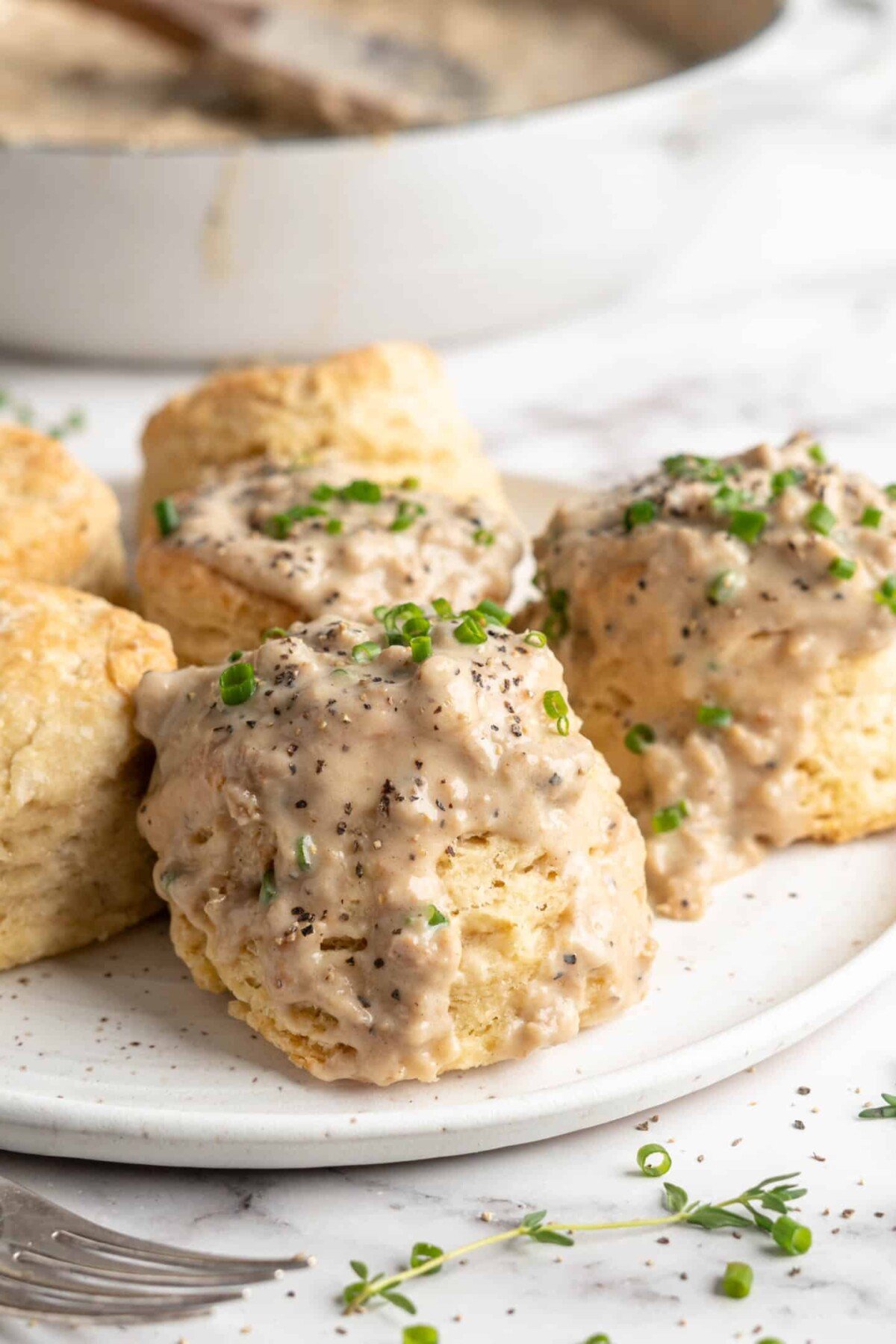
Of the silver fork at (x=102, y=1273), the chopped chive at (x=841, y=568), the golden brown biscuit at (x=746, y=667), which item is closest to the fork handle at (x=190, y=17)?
the golden brown biscuit at (x=746, y=667)

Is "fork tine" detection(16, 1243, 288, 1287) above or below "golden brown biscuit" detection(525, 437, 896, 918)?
below

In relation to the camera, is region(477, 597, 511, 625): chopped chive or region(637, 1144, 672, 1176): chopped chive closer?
region(637, 1144, 672, 1176): chopped chive

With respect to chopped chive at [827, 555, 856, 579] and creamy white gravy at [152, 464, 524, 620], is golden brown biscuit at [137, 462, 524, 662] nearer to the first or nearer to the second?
creamy white gravy at [152, 464, 524, 620]

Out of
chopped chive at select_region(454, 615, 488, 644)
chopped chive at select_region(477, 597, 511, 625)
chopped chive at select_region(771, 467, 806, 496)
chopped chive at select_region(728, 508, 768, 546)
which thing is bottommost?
chopped chive at select_region(477, 597, 511, 625)

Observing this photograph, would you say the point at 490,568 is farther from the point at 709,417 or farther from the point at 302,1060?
the point at 709,417

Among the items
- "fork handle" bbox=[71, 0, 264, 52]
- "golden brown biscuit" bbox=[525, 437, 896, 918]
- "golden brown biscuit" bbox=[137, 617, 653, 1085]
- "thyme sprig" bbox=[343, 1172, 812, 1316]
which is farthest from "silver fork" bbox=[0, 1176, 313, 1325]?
"fork handle" bbox=[71, 0, 264, 52]

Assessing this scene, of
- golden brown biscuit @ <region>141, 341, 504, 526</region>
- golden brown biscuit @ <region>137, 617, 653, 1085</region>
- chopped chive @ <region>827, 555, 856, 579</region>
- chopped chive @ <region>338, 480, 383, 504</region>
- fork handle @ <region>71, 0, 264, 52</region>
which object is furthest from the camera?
fork handle @ <region>71, 0, 264, 52</region>

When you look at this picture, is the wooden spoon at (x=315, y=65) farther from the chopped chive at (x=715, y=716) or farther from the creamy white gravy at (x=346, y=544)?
the chopped chive at (x=715, y=716)

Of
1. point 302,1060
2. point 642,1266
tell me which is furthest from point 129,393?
point 642,1266
